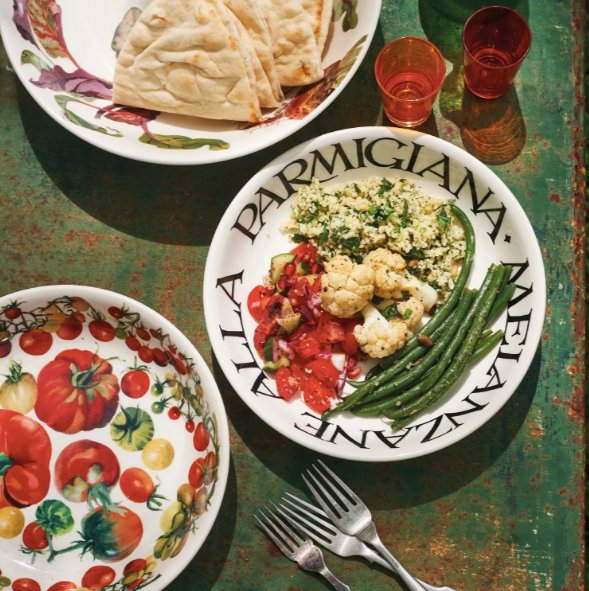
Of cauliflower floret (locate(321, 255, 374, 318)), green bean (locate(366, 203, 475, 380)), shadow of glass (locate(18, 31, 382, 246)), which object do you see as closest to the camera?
cauliflower floret (locate(321, 255, 374, 318))

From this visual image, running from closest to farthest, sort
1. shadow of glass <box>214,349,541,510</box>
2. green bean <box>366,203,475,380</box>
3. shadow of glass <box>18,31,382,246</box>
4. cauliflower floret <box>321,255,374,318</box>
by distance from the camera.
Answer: cauliflower floret <box>321,255,374,318</box>, green bean <box>366,203,475,380</box>, shadow of glass <box>214,349,541,510</box>, shadow of glass <box>18,31,382,246</box>

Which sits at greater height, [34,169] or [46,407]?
[34,169]

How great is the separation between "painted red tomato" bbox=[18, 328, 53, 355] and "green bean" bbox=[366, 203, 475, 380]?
128 centimetres

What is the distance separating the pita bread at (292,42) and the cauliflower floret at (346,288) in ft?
2.39

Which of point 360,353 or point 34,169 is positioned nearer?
point 360,353

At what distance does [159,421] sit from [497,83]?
188cm

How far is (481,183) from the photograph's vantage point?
285 centimetres

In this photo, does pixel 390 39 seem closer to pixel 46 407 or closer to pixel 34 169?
pixel 34 169

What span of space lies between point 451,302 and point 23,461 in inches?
69.1

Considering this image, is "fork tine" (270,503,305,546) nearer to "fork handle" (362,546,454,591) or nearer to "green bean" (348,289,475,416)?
"fork handle" (362,546,454,591)

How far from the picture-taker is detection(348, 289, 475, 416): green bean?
9.15 feet

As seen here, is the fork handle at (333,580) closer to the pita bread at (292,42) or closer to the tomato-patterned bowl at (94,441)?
the tomato-patterned bowl at (94,441)

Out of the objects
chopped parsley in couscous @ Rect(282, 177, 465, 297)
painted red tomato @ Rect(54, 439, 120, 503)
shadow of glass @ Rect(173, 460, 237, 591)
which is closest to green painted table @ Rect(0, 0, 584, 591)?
shadow of glass @ Rect(173, 460, 237, 591)

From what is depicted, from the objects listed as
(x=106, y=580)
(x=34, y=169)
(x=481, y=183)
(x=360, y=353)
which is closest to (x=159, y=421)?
(x=106, y=580)
